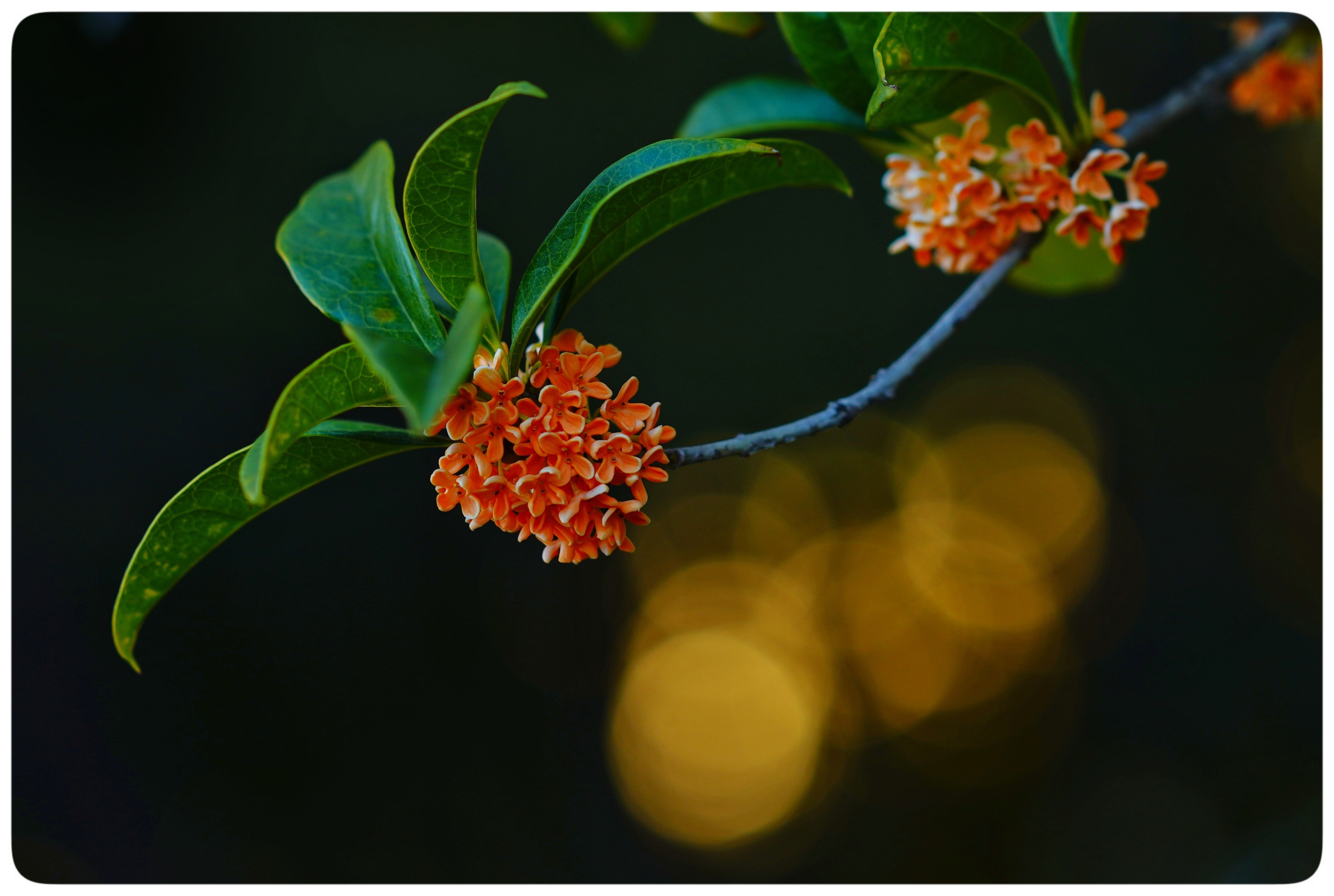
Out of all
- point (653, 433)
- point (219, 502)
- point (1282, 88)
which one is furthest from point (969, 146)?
point (1282, 88)

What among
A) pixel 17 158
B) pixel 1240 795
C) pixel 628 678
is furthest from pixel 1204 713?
pixel 17 158

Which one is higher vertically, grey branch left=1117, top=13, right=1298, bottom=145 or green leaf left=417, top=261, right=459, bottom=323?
green leaf left=417, top=261, right=459, bottom=323

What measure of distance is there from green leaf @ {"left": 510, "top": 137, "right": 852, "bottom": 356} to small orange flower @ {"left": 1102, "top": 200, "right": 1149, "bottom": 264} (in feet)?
1.32

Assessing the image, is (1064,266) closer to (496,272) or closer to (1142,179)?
(1142,179)

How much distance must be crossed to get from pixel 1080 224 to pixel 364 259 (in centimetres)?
101

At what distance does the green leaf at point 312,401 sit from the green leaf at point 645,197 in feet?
0.58

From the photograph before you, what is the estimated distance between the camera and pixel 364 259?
97 centimetres

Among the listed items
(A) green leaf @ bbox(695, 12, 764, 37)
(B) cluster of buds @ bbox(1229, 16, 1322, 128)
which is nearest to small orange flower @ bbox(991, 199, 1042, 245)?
(A) green leaf @ bbox(695, 12, 764, 37)

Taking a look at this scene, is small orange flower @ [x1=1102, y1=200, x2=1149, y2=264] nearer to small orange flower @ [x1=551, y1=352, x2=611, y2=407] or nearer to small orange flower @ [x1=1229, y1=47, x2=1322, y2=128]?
small orange flower @ [x1=551, y1=352, x2=611, y2=407]

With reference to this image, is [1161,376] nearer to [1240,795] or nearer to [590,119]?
[1240,795]

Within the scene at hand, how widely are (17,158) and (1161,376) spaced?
19.1ft

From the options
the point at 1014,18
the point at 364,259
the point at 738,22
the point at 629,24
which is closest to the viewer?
the point at 364,259

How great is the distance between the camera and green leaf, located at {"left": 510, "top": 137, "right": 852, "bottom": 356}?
0.81m

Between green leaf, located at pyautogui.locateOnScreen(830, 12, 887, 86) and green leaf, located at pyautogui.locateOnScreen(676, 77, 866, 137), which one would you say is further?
green leaf, located at pyautogui.locateOnScreen(676, 77, 866, 137)
